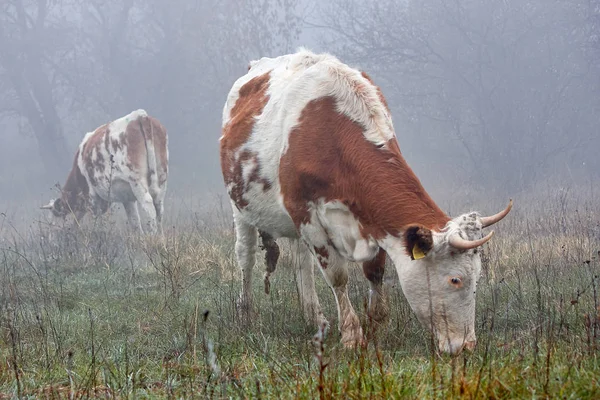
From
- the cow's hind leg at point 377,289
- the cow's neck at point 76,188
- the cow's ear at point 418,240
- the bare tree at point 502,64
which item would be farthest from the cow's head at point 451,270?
the bare tree at point 502,64

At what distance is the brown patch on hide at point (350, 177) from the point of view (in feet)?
15.1

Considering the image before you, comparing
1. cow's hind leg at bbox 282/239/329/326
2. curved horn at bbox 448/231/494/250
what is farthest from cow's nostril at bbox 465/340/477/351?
cow's hind leg at bbox 282/239/329/326

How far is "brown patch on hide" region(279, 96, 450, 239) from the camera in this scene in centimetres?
460

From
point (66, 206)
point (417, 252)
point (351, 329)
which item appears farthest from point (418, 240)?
point (66, 206)

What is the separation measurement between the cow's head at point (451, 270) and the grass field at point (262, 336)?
14 cm

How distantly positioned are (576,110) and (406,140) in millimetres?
15547

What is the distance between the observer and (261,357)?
428 centimetres

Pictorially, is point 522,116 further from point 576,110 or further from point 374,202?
point 374,202

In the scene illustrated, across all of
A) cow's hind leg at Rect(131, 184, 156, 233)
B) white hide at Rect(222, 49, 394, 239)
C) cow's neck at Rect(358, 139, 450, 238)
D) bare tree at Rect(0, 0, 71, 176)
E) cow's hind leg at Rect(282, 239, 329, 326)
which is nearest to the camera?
cow's neck at Rect(358, 139, 450, 238)

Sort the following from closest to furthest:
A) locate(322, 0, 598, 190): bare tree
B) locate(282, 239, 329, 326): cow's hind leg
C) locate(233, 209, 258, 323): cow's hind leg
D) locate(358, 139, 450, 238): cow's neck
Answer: locate(358, 139, 450, 238): cow's neck < locate(282, 239, 329, 326): cow's hind leg < locate(233, 209, 258, 323): cow's hind leg < locate(322, 0, 598, 190): bare tree

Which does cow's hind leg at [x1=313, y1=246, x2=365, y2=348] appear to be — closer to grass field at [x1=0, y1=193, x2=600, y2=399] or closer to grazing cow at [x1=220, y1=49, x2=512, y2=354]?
grazing cow at [x1=220, y1=49, x2=512, y2=354]

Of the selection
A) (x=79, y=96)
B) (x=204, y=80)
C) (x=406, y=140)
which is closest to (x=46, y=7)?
(x=79, y=96)

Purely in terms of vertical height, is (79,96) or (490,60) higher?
(79,96)

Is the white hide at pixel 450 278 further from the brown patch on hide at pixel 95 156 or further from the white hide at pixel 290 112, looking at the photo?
the brown patch on hide at pixel 95 156
